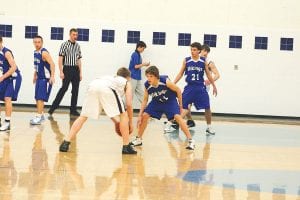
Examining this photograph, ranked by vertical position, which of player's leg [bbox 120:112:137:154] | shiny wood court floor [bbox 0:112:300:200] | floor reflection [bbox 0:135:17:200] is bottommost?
shiny wood court floor [bbox 0:112:300:200]

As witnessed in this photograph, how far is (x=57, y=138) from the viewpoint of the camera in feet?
33.8

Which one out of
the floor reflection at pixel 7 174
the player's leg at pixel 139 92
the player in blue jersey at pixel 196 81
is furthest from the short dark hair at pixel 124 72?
the player's leg at pixel 139 92

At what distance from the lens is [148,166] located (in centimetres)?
797

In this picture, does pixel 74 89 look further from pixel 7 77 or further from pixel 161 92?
pixel 161 92

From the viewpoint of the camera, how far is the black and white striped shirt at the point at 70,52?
1395 cm

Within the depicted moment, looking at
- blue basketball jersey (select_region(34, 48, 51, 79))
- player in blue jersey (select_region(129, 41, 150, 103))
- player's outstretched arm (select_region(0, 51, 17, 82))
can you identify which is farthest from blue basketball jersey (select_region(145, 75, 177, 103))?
player in blue jersey (select_region(129, 41, 150, 103))

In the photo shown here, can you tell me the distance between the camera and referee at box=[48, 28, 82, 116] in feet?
45.7

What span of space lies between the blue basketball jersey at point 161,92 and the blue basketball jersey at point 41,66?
332 cm

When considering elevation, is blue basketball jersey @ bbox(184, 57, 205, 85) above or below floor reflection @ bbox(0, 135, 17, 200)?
above

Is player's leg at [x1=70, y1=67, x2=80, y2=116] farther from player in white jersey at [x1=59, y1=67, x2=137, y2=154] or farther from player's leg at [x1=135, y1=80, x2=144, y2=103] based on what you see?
player in white jersey at [x1=59, y1=67, x2=137, y2=154]

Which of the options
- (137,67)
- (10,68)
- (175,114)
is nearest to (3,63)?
(10,68)

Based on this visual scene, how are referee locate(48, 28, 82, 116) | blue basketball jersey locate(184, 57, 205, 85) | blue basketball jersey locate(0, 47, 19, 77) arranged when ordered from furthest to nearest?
1. referee locate(48, 28, 82, 116)
2. blue basketball jersey locate(184, 57, 205, 85)
3. blue basketball jersey locate(0, 47, 19, 77)

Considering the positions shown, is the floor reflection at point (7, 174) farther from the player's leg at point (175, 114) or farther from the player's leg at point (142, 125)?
the player's leg at point (175, 114)

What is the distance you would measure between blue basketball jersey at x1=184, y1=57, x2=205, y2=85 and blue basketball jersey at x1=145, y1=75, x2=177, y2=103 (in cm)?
193
